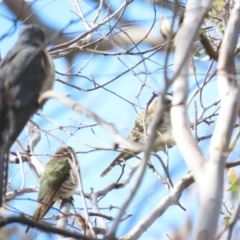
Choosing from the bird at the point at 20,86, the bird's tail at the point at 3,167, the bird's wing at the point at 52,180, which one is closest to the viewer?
the bird's tail at the point at 3,167

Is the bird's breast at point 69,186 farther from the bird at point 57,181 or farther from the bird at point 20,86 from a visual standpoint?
the bird at point 20,86

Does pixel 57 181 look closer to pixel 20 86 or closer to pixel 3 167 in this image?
pixel 20 86

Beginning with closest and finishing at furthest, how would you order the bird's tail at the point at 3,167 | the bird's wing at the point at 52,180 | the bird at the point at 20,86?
the bird's tail at the point at 3,167 → the bird at the point at 20,86 → the bird's wing at the point at 52,180

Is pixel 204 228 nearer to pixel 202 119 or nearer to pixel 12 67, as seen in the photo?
pixel 12 67

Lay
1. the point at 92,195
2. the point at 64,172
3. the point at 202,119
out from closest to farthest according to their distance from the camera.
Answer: the point at 92,195
the point at 202,119
the point at 64,172

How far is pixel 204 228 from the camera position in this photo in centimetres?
205

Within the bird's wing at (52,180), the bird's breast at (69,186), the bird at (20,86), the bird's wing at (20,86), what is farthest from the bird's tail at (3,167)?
the bird's breast at (69,186)

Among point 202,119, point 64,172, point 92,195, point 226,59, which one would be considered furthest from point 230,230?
point 64,172

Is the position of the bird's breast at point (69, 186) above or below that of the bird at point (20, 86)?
above

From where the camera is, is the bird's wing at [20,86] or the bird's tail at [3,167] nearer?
the bird's tail at [3,167]

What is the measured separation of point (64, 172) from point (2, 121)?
2.04m

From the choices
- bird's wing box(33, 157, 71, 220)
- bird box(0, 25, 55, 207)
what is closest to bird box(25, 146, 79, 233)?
bird's wing box(33, 157, 71, 220)

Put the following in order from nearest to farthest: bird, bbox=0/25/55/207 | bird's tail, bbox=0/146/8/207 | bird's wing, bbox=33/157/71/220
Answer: bird's tail, bbox=0/146/8/207 < bird, bbox=0/25/55/207 < bird's wing, bbox=33/157/71/220

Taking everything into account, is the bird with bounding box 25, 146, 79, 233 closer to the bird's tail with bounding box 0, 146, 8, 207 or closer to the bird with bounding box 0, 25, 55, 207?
the bird with bounding box 0, 25, 55, 207
